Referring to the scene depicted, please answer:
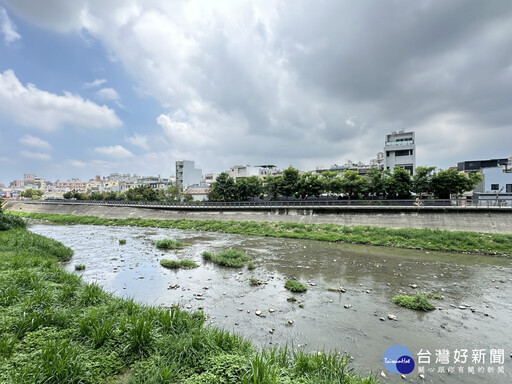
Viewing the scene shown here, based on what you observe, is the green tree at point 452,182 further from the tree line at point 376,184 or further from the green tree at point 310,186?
the green tree at point 310,186

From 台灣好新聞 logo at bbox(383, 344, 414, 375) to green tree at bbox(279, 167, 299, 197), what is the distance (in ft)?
148

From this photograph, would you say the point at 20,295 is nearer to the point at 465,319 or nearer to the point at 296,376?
the point at 296,376

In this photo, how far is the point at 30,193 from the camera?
114m

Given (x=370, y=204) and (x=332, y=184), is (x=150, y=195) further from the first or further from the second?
(x=370, y=204)

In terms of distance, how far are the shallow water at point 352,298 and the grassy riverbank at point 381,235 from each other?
→ 7.97 ft

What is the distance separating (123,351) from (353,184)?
44.9m

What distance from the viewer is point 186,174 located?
108 m

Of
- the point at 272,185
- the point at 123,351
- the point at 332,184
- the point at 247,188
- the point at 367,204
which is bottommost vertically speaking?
the point at 123,351

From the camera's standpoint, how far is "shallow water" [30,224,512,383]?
24.1 ft

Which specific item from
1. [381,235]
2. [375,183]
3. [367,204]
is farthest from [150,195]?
[381,235]

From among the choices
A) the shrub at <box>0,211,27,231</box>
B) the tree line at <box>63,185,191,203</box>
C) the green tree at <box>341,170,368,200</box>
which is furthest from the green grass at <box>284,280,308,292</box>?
the tree line at <box>63,185,191,203</box>

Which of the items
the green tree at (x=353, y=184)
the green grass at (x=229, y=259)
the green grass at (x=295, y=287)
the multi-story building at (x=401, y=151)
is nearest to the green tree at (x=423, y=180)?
the green tree at (x=353, y=184)

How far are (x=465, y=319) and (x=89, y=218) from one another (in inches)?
2362

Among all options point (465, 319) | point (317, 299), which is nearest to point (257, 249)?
point (317, 299)
